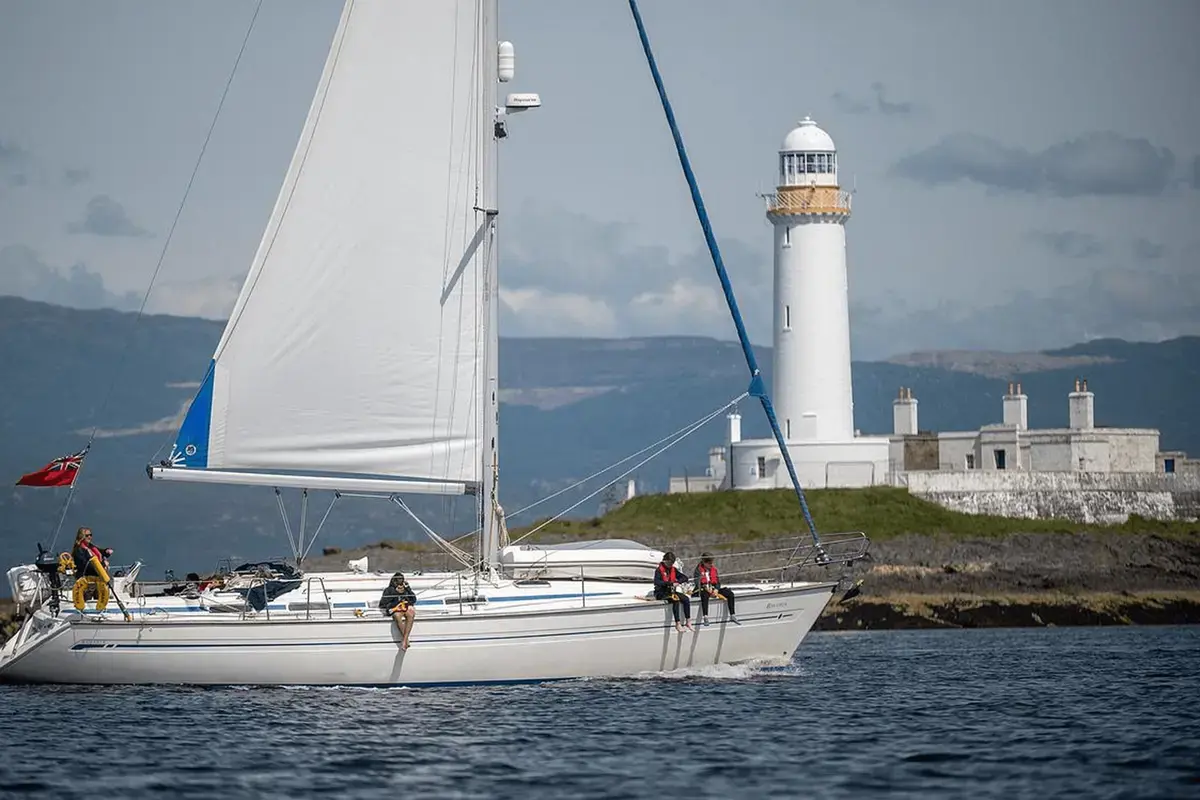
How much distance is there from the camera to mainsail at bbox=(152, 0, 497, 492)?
29.4m

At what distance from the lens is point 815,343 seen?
196ft

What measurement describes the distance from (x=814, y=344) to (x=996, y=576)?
12072 mm

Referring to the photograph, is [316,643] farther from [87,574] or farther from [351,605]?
[87,574]

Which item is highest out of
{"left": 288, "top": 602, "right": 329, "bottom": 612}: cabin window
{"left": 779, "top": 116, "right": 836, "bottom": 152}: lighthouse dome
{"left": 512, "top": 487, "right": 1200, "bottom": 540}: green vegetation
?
{"left": 779, "top": 116, "right": 836, "bottom": 152}: lighthouse dome

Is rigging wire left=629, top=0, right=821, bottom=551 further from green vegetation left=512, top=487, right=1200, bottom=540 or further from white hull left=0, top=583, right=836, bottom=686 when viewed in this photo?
green vegetation left=512, top=487, right=1200, bottom=540

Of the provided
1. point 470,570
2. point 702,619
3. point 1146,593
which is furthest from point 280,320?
point 1146,593

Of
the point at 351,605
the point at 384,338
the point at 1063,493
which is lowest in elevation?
the point at 351,605

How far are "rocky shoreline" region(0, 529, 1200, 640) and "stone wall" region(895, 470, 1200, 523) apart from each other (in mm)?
4314

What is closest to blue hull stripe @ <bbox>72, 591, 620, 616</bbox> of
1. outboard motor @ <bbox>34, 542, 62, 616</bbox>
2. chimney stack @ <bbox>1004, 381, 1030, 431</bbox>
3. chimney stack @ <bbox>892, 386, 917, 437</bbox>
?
outboard motor @ <bbox>34, 542, 62, 616</bbox>

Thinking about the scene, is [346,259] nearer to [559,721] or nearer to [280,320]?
[280,320]

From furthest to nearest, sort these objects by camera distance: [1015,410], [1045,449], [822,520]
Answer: [1015,410]
[1045,449]
[822,520]

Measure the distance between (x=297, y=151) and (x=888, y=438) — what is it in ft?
124

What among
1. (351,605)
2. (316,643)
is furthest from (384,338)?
(316,643)

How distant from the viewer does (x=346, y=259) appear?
29766 mm
